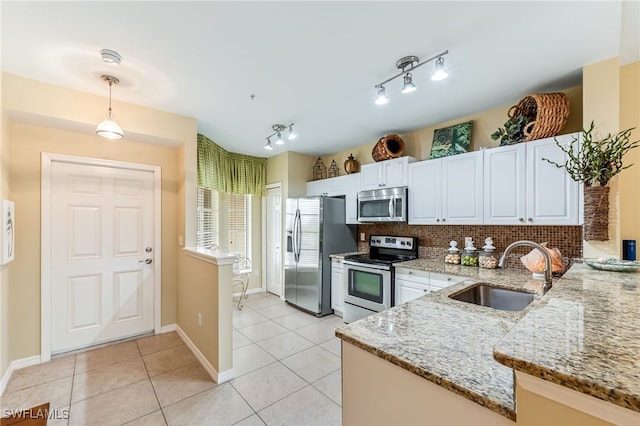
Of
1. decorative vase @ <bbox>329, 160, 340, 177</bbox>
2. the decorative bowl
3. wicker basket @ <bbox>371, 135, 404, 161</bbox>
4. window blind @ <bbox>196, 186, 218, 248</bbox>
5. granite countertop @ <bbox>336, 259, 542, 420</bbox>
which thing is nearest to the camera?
granite countertop @ <bbox>336, 259, 542, 420</bbox>

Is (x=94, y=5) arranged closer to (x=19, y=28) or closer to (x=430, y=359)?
(x=19, y=28)

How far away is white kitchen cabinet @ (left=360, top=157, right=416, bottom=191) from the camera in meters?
3.39

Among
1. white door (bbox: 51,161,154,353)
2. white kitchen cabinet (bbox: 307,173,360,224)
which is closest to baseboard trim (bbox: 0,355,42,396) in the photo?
white door (bbox: 51,161,154,353)

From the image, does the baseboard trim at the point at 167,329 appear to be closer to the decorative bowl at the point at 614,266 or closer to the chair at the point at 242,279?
the chair at the point at 242,279

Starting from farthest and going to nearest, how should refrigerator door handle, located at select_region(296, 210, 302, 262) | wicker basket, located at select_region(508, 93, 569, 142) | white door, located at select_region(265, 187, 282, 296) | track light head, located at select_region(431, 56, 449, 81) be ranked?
white door, located at select_region(265, 187, 282, 296), refrigerator door handle, located at select_region(296, 210, 302, 262), wicker basket, located at select_region(508, 93, 569, 142), track light head, located at select_region(431, 56, 449, 81)

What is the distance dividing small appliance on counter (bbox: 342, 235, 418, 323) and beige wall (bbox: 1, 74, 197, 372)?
104 inches

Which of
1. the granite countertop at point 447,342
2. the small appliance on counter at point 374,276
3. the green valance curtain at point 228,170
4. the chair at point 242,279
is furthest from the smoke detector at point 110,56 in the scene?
the chair at point 242,279

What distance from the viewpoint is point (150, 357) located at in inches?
108

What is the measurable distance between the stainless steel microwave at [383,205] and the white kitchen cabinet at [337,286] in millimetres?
729

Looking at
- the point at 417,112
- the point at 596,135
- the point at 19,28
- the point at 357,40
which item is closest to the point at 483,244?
the point at 596,135

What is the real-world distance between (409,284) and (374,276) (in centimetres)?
45

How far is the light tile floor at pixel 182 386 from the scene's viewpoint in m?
1.93

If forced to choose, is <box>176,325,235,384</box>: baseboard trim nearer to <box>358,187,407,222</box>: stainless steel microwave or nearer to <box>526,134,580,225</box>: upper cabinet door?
<box>358,187,407,222</box>: stainless steel microwave

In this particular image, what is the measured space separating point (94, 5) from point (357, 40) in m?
1.57
